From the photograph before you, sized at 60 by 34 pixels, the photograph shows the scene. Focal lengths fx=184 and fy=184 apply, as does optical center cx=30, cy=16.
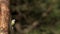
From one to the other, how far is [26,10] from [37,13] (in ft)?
0.71

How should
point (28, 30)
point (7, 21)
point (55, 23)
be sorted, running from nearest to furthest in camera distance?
point (7, 21) < point (28, 30) < point (55, 23)

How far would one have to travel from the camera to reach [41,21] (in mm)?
3350

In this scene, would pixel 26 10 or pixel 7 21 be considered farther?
pixel 26 10

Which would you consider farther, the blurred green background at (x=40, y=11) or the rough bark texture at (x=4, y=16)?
the blurred green background at (x=40, y=11)

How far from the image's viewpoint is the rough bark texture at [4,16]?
818mm

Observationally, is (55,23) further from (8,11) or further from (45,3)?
(8,11)

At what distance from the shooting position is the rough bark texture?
2.68 feet

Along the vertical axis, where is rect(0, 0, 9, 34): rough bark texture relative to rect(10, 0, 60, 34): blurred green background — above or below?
below

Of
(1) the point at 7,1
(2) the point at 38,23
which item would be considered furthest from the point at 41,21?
(1) the point at 7,1

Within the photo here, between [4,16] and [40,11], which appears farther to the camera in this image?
[40,11]

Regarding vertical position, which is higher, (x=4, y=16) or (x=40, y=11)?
(x=40, y=11)

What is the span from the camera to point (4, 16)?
0.83m

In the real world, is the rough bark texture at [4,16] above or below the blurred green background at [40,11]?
below

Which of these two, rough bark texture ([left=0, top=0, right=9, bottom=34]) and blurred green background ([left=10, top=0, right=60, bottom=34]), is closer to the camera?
rough bark texture ([left=0, top=0, right=9, bottom=34])
